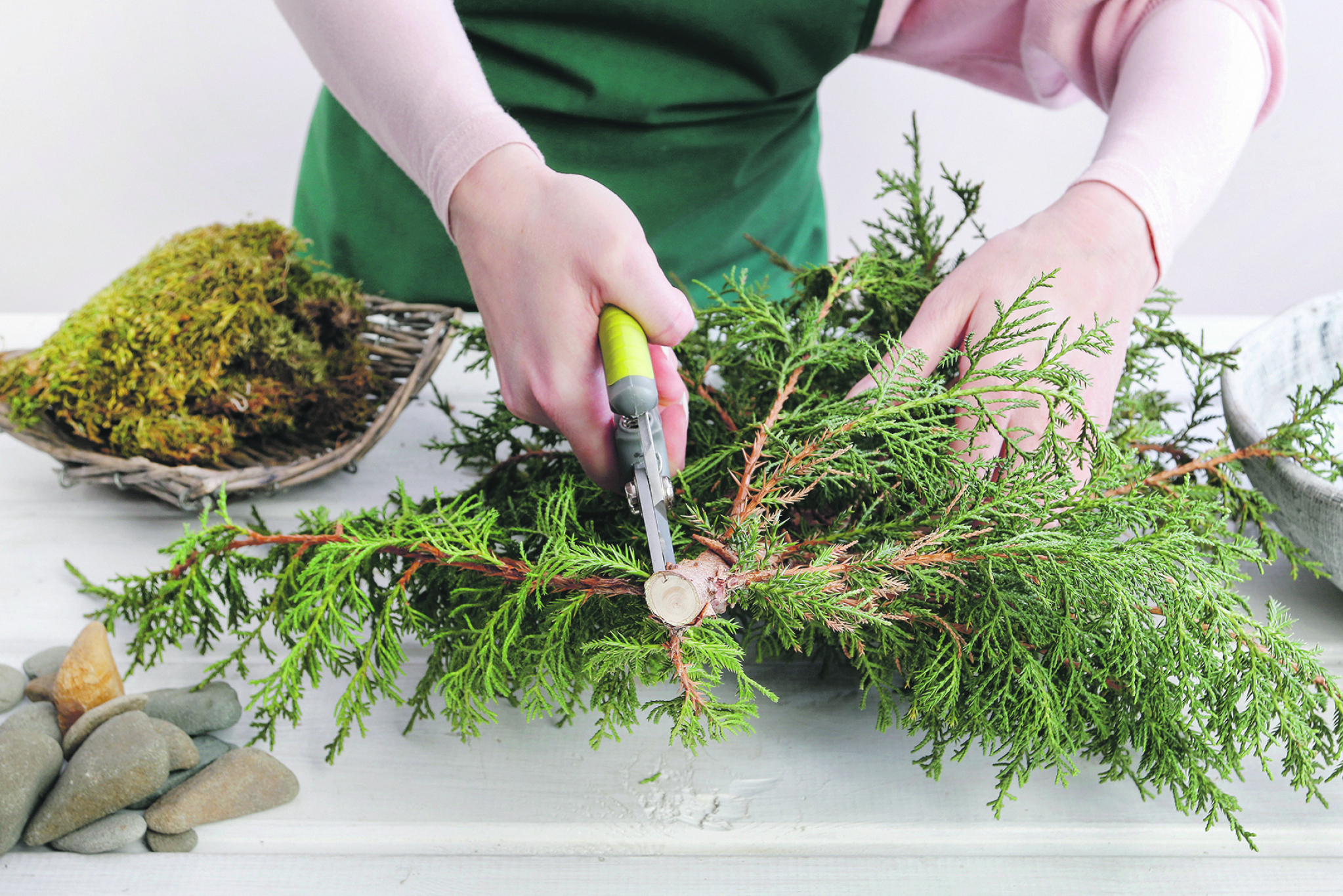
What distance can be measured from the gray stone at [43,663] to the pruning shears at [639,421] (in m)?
0.58

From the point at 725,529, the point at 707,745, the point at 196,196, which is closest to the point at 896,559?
the point at 725,529

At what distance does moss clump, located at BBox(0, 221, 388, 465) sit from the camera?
1.00 meters

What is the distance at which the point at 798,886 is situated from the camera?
655 mm

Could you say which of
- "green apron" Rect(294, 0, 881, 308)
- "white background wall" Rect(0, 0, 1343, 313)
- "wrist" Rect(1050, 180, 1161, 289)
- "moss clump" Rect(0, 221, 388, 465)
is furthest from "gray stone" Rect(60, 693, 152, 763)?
"white background wall" Rect(0, 0, 1343, 313)

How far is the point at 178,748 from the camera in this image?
2.35ft

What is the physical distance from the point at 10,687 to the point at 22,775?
153mm

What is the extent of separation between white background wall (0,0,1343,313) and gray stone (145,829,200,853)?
244 centimetres

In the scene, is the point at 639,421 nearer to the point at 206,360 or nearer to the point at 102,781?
the point at 102,781

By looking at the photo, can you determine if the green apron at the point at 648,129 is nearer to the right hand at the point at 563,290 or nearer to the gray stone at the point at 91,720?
the right hand at the point at 563,290

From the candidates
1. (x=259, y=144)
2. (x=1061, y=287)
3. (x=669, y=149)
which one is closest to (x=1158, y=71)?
(x=1061, y=287)

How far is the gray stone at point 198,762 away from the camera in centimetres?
70

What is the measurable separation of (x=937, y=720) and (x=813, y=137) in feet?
3.62

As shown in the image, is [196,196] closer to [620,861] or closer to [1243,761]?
[620,861]

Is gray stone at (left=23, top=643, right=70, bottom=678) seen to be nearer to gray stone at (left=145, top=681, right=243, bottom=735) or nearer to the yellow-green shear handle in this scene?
gray stone at (left=145, top=681, right=243, bottom=735)
